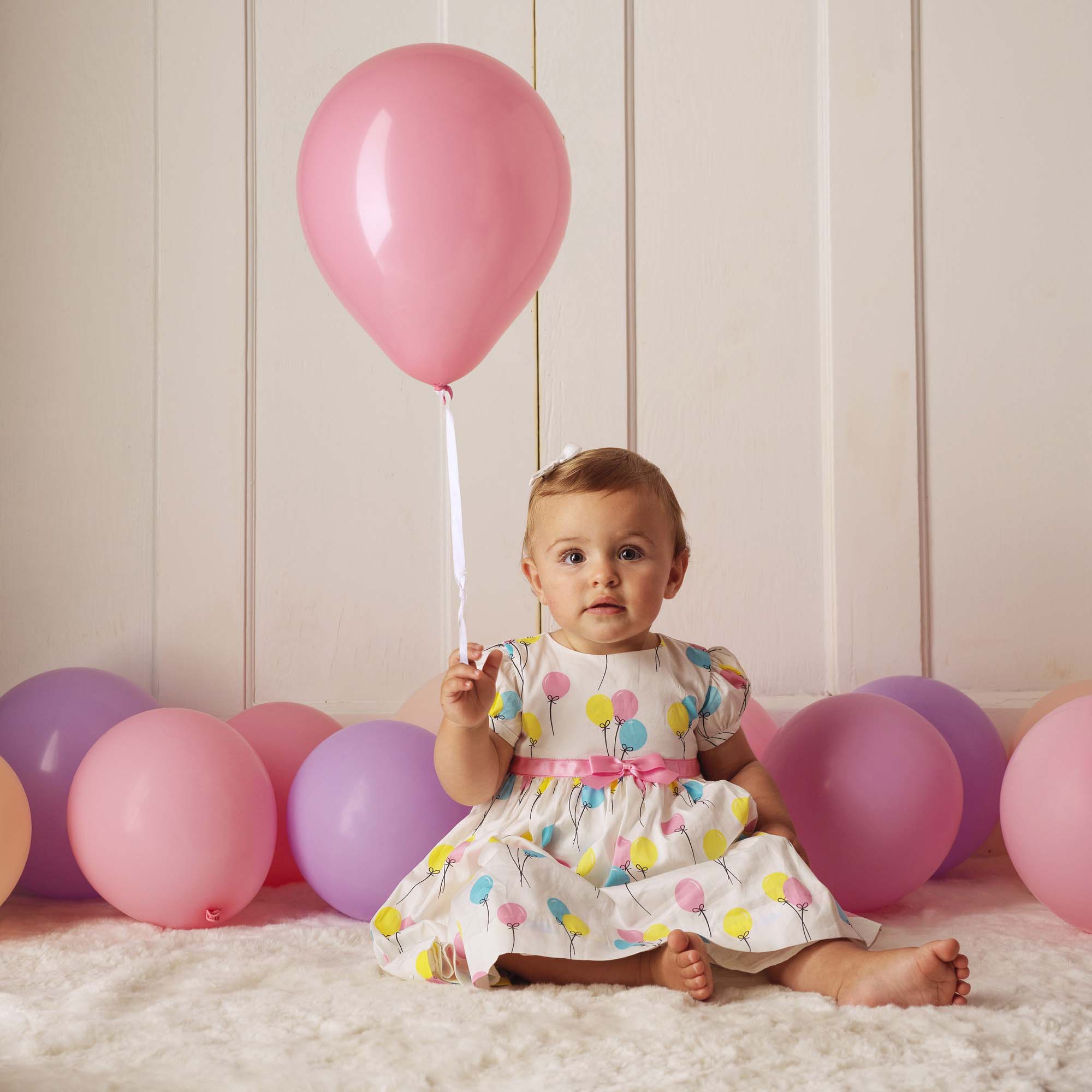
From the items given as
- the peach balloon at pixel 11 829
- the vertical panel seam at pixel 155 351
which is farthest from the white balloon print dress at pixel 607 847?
the vertical panel seam at pixel 155 351

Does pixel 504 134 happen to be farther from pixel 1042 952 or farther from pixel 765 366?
pixel 1042 952

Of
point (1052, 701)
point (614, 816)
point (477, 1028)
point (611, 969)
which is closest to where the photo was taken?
point (477, 1028)

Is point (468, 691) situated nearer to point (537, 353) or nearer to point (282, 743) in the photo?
point (282, 743)

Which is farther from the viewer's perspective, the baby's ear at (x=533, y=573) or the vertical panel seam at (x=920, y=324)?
the vertical panel seam at (x=920, y=324)

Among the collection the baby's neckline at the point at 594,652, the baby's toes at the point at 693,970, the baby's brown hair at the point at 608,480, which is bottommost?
the baby's toes at the point at 693,970

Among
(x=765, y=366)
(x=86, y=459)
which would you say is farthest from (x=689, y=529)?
(x=86, y=459)

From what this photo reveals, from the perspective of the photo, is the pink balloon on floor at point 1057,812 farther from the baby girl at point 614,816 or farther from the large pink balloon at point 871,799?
the baby girl at point 614,816

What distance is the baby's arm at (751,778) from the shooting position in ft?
4.54

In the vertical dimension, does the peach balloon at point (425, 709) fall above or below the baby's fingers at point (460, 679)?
below

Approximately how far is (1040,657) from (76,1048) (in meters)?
1.81

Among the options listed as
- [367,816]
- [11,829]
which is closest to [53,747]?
[11,829]

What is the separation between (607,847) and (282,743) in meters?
0.65

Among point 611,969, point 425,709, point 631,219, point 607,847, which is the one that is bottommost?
point 611,969

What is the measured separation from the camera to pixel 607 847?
1328 millimetres
